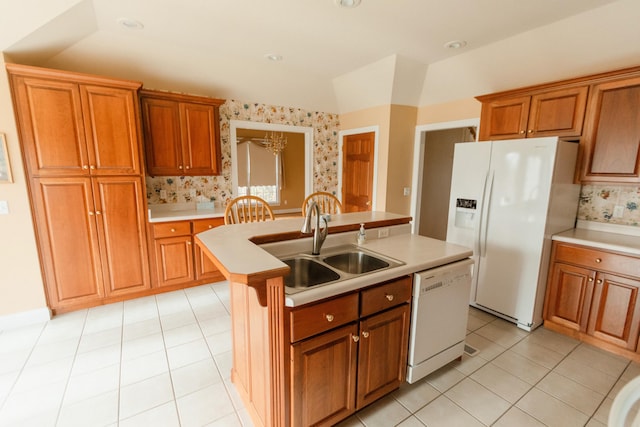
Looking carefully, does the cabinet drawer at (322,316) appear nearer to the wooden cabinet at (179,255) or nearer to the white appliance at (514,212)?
the white appliance at (514,212)

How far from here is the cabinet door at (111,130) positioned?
2668 mm

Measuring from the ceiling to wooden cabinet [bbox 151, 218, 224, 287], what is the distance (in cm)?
170

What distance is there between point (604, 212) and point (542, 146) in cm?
107

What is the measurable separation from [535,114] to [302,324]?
9.74 ft

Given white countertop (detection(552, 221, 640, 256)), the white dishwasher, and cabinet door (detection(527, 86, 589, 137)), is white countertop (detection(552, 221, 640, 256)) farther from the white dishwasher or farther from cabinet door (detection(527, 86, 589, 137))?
the white dishwasher

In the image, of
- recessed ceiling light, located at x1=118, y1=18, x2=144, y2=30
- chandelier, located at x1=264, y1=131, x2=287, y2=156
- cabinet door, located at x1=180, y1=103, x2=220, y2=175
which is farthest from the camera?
chandelier, located at x1=264, y1=131, x2=287, y2=156

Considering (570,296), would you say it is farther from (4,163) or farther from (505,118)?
(4,163)

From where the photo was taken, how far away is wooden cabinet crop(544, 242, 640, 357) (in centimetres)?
219

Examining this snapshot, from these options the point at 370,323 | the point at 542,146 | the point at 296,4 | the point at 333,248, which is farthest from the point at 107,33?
the point at 542,146

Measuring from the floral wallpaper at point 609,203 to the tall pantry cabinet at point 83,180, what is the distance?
14.8 ft

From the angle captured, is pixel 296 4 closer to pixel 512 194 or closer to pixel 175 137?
pixel 175 137

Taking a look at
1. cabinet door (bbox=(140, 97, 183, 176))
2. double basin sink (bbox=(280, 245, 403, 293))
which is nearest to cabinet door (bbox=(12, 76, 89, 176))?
Result: cabinet door (bbox=(140, 97, 183, 176))

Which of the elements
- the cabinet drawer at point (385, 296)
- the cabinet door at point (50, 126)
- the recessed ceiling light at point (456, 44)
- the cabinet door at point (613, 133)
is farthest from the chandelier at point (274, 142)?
the cabinet drawer at point (385, 296)

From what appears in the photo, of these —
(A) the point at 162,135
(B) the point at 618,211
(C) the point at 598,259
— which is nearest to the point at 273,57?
(A) the point at 162,135
